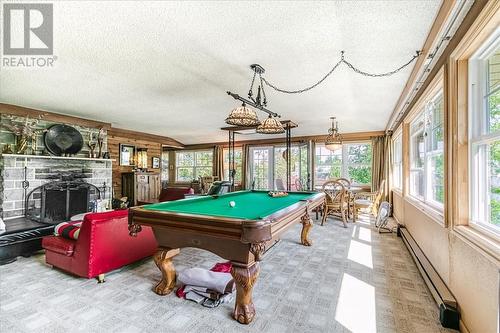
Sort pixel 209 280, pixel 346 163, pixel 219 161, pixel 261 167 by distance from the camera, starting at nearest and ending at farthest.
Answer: pixel 209 280, pixel 346 163, pixel 261 167, pixel 219 161

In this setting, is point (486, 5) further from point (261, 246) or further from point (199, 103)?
point (199, 103)

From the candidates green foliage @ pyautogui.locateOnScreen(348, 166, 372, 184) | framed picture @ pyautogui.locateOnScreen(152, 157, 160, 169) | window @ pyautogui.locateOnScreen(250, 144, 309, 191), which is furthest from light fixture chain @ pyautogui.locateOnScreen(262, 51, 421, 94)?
→ framed picture @ pyautogui.locateOnScreen(152, 157, 160, 169)

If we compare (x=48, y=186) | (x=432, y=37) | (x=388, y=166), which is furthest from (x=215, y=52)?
(x=388, y=166)

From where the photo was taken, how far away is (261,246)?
177 centimetres

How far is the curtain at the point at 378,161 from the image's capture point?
22.1ft

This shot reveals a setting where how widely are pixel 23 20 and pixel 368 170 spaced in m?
7.77

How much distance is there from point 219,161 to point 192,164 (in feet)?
4.86

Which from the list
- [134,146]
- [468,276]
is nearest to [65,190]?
[134,146]

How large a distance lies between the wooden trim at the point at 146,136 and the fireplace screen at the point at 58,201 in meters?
2.00

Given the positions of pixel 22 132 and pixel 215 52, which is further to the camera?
pixel 22 132

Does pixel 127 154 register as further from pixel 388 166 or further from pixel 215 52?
pixel 388 166

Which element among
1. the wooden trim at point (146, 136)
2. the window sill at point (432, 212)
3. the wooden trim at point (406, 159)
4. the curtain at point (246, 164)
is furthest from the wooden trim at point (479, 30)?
the wooden trim at point (146, 136)

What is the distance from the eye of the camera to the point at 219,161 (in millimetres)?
9328

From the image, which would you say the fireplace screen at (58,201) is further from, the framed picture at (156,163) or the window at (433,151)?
the window at (433,151)
